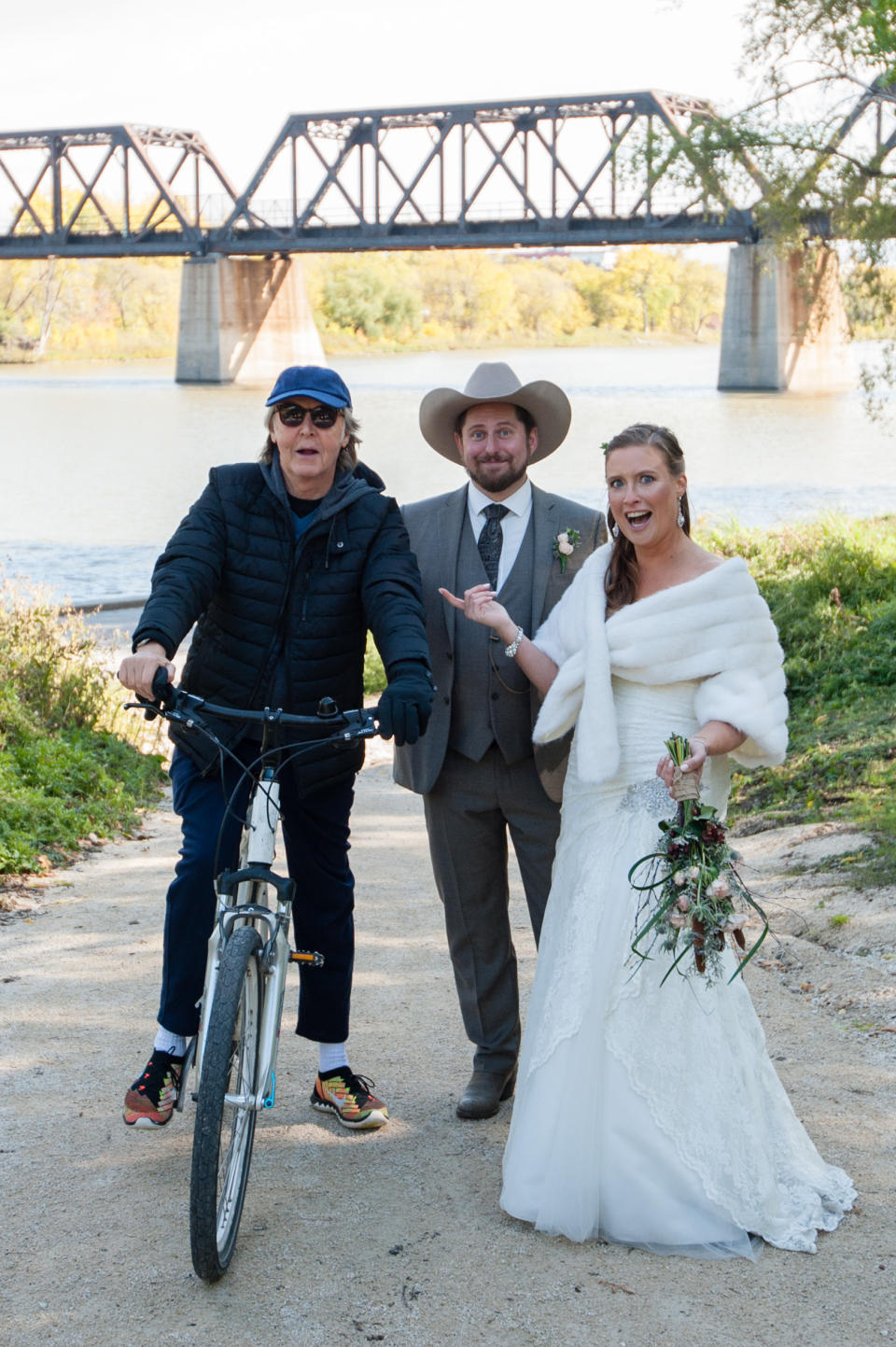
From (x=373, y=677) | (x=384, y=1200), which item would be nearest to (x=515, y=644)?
(x=384, y=1200)

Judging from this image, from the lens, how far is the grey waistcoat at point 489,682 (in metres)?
4.12

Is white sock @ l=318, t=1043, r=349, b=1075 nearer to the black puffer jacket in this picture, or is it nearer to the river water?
the black puffer jacket

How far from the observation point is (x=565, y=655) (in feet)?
12.5

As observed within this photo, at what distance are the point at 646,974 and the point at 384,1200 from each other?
92cm

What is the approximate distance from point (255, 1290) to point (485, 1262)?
525 millimetres

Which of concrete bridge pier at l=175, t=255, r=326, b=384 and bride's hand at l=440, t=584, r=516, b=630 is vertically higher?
concrete bridge pier at l=175, t=255, r=326, b=384

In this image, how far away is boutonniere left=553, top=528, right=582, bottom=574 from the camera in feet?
13.4

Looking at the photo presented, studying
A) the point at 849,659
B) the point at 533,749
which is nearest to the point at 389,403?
the point at 849,659

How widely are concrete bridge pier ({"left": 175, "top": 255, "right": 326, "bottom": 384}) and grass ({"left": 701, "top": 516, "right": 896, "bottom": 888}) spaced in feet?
208

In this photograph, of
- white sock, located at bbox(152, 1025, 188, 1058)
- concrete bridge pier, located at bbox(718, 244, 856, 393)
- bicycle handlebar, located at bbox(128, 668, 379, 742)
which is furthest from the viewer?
concrete bridge pier, located at bbox(718, 244, 856, 393)

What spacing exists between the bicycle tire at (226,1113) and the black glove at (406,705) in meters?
0.55

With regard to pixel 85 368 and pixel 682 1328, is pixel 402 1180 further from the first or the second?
pixel 85 368

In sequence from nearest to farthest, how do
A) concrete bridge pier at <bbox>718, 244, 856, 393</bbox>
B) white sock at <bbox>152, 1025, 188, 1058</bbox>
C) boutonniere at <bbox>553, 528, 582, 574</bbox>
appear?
1. white sock at <bbox>152, 1025, 188, 1058</bbox>
2. boutonniere at <bbox>553, 528, 582, 574</bbox>
3. concrete bridge pier at <bbox>718, 244, 856, 393</bbox>

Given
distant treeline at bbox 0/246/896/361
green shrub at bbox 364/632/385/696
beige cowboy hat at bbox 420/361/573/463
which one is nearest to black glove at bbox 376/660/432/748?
beige cowboy hat at bbox 420/361/573/463
